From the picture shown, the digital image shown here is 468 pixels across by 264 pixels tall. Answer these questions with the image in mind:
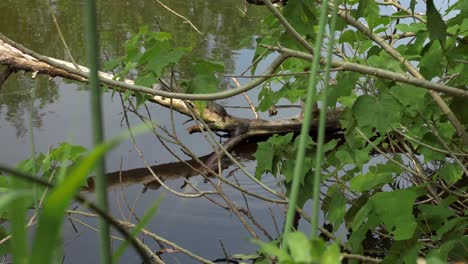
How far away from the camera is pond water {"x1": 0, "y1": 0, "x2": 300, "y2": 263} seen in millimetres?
2301

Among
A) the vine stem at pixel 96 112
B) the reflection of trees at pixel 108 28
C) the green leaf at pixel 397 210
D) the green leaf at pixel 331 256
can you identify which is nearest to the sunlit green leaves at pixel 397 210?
the green leaf at pixel 397 210

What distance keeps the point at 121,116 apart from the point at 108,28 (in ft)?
4.79

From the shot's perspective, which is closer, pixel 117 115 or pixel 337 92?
pixel 337 92

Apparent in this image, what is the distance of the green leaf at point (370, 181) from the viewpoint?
130cm

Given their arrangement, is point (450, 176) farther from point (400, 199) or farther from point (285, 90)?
point (285, 90)

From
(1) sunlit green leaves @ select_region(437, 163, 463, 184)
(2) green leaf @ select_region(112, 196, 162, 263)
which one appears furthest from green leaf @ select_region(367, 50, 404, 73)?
(2) green leaf @ select_region(112, 196, 162, 263)

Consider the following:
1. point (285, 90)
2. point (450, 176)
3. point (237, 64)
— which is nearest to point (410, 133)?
point (450, 176)

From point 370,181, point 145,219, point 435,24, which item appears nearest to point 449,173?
point 370,181

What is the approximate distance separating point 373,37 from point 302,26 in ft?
0.73

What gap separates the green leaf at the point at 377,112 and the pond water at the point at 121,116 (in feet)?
1.43

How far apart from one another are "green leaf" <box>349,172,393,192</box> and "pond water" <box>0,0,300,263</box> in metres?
0.28

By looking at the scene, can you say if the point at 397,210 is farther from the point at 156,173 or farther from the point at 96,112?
the point at 156,173

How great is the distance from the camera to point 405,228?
1.21m

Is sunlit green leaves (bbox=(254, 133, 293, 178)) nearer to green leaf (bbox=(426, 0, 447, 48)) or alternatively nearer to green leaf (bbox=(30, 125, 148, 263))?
green leaf (bbox=(426, 0, 447, 48))
